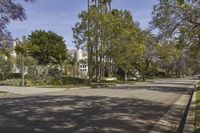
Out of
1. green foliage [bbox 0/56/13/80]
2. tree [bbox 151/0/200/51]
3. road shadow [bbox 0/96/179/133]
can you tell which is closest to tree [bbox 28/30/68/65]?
green foliage [bbox 0/56/13/80]

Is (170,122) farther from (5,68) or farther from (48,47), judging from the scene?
(48,47)

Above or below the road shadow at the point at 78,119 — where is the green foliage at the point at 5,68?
above

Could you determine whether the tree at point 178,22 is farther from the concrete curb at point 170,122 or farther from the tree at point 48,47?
the tree at point 48,47

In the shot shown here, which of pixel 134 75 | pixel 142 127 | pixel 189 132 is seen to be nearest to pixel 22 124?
pixel 142 127

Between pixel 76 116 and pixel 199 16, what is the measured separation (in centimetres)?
1412

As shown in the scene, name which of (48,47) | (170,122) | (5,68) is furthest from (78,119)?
(48,47)

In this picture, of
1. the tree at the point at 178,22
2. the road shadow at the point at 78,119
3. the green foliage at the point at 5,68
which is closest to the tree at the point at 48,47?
the green foliage at the point at 5,68

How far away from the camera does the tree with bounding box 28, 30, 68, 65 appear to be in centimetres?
9088

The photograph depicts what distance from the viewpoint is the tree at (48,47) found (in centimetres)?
9088

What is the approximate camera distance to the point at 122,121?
533 inches

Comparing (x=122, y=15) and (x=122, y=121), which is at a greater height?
(x=122, y=15)

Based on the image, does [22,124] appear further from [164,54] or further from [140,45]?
[164,54]

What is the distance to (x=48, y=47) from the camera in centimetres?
9138

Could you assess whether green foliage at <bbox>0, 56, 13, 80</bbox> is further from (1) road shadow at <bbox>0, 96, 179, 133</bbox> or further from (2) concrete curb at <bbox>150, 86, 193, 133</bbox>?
(2) concrete curb at <bbox>150, 86, 193, 133</bbox>
